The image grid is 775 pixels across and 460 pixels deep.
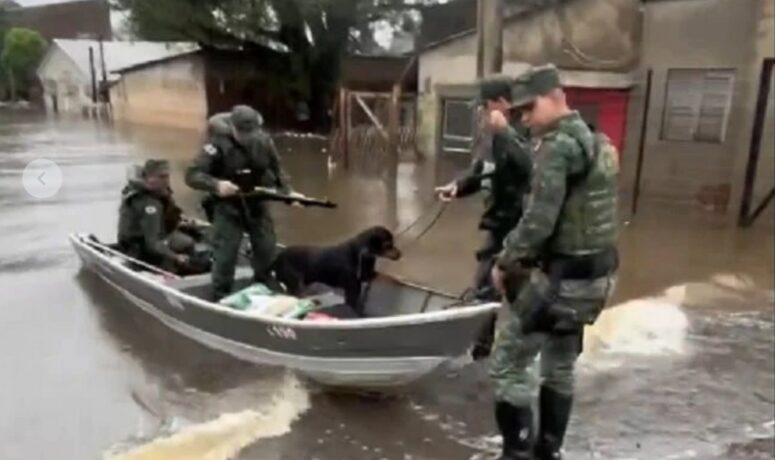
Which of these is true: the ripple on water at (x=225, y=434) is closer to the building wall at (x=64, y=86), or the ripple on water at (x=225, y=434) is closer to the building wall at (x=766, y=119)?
the building wall at (x=766, y=119)

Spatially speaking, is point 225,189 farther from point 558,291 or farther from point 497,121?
point 558,291

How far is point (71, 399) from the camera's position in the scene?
5.07 m

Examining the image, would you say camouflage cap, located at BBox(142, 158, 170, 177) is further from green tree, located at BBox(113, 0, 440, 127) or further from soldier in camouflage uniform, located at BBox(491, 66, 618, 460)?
green tree, located at BBox(113, 0, 440, 127)

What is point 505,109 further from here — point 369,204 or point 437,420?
point 369,204

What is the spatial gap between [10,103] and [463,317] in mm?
13051

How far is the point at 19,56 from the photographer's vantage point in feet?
43.3

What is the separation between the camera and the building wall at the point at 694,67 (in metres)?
11.1

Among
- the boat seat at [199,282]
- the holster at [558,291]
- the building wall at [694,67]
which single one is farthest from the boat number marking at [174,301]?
the building wall at [694,67]

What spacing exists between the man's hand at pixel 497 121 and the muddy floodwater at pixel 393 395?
1.68 meters

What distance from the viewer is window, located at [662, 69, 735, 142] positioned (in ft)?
37.8

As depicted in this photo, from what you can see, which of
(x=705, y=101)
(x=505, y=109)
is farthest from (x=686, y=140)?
(x=505, y=109)

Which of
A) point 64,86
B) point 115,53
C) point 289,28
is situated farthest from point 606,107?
point 115,53

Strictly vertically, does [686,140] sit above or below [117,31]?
below

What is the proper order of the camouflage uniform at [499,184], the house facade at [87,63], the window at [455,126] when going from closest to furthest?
the camouflage uniform at [499,184] → the window at [455,126] → the house facade at [87,63]
